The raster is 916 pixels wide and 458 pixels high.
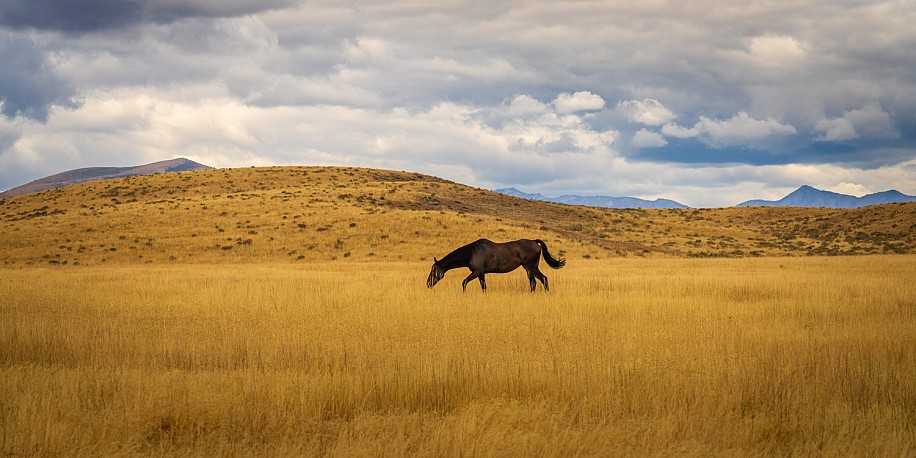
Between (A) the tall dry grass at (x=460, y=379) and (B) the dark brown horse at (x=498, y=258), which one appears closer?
(A) the tall dry grass at (x=460, y=379)

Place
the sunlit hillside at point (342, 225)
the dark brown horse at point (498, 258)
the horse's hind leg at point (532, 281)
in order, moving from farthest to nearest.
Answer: the sunlit hillside at point (342, 225), the dark brown horse at point (498, 258), the horse's hind leg at point (532, 281)

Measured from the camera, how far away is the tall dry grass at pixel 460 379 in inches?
258

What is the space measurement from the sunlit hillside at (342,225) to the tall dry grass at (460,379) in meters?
31.4

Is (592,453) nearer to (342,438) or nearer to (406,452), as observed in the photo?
(406,452)

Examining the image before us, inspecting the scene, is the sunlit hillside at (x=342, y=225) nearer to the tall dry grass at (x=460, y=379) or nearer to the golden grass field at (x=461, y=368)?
the golden grass field at (x=461, y=368)

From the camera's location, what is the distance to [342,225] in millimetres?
56344

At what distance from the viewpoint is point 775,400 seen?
7746mm

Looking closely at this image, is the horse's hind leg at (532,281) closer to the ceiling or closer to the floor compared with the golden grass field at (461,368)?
closer to the ceiling

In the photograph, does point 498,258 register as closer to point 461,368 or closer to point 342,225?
point 461,368

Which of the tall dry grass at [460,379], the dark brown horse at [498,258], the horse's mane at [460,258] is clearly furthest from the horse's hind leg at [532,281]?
the tall dry grass at [460,379]

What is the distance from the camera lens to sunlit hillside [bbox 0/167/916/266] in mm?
48344

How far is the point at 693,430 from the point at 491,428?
6.93 feet

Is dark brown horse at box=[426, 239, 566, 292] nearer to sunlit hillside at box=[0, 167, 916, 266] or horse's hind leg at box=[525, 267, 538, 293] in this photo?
horse's hind leg at box=[525, 267, 538, 293]

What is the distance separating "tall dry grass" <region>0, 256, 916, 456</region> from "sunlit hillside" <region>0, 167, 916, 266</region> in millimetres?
31352
